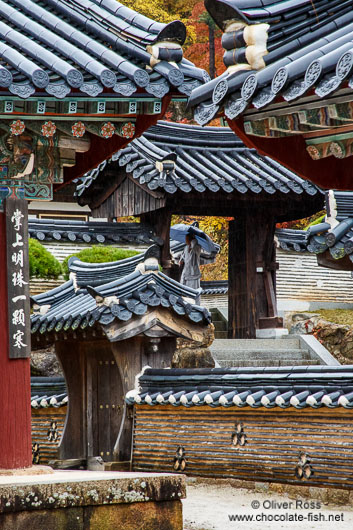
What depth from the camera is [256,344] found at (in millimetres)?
19625

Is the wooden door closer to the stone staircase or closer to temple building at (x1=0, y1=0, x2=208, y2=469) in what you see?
the stone staircase

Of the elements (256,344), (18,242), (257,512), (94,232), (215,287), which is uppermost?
(94,232)

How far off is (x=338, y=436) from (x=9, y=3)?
598cm

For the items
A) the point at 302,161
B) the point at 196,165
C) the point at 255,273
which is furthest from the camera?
the point at 255,273

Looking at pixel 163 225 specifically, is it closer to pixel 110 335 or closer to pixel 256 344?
pixel 256 344

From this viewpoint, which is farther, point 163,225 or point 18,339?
point 163,225

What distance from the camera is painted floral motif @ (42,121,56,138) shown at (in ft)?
27.3

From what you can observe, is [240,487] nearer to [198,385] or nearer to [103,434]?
[198,385]

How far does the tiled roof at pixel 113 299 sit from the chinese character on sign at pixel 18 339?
444 cm

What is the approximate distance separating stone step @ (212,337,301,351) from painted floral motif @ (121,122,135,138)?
10733mm

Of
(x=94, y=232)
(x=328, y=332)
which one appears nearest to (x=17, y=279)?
(x=94, y=232)

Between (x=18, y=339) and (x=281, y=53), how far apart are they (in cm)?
341

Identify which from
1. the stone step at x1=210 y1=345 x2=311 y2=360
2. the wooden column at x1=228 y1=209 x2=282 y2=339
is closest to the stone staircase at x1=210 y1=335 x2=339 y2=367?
the stone step at x1=210 y1=345 x2=311 y2=360

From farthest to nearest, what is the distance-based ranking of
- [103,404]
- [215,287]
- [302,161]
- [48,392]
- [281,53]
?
[215,287] → [48,392] → [103,404] → [302,161] → [281,53]
